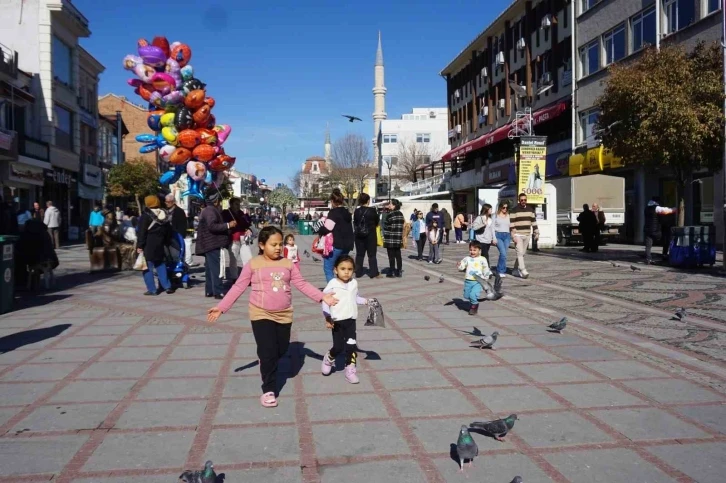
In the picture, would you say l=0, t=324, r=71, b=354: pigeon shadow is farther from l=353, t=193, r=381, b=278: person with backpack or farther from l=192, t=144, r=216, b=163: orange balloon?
l=353, t=193, r=381, b=278: person with backpack

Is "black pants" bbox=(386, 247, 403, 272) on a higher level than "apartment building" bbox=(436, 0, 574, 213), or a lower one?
lower

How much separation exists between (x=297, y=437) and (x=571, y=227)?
23.3m

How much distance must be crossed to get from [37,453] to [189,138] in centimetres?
992

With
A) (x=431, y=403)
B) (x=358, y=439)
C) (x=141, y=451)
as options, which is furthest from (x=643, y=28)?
(x=141, y=451)

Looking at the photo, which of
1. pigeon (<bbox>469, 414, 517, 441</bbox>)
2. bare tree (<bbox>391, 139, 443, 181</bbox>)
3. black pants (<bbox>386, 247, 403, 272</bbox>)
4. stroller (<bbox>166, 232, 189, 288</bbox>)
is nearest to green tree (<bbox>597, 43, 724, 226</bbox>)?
black pants (<bbox>386, 247, 403, 272</bbox>)

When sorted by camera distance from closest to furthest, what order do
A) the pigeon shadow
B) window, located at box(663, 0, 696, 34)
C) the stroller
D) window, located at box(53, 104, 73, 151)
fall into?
the pigeon shadow → the stroller → window, located at box(663, 0, 696, 34) → window, located at box(53, 104, 73, 151)

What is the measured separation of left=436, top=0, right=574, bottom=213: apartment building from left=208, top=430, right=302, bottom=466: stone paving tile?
30.6 metres

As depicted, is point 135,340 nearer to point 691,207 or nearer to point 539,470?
point 539,470

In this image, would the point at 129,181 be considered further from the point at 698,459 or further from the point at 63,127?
the point at 698,459

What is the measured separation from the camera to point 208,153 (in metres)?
13.4

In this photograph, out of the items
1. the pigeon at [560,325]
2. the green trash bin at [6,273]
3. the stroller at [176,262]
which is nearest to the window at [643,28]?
the stroller at [176,262]

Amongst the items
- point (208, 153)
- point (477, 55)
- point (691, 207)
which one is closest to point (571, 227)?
point (691, 207)

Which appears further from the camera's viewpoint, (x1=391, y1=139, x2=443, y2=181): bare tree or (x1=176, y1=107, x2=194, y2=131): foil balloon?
(x1=391, y1=139, x2=443, y2=181): bare tree

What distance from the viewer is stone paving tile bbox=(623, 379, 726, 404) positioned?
5.18m
